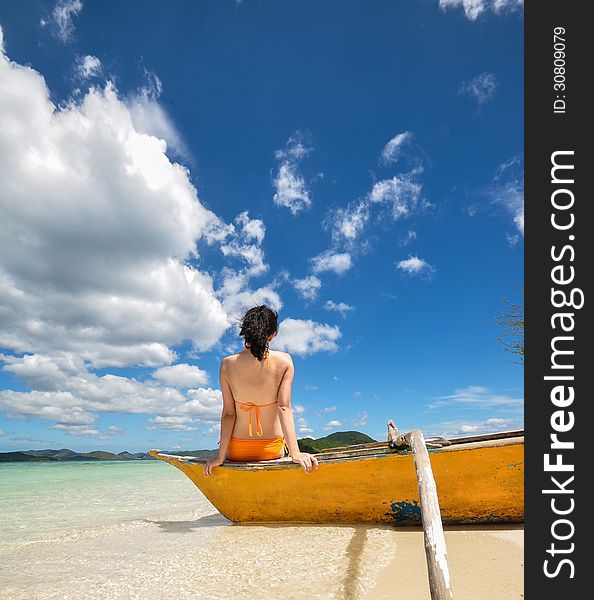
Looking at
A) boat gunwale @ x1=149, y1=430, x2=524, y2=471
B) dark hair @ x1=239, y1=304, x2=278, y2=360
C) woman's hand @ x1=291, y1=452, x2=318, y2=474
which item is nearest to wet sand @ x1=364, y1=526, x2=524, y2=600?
boat gunwale @ x1=149, y1=430, x2=524, y2=471

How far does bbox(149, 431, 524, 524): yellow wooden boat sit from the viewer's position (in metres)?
3.97

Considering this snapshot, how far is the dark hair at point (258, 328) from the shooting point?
13.6ft

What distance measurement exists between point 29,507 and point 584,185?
1105 centimetres

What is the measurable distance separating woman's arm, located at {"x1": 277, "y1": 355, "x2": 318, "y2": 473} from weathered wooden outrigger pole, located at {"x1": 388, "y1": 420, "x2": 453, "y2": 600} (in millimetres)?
1156

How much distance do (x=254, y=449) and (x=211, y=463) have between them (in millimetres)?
550

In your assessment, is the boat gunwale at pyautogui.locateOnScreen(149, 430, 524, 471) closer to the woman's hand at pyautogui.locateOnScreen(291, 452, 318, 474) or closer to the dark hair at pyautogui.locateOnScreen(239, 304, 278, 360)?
the woman's hand at pyautogui.locateOnScreen(291, 452, 318, 474)

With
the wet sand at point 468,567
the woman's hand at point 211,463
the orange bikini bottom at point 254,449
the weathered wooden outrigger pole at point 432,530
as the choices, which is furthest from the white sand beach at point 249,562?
the orange bikini bottom at point 254,449

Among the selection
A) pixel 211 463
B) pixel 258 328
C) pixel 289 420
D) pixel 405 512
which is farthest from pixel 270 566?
pixel 258 328

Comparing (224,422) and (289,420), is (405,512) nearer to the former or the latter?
(289,420)

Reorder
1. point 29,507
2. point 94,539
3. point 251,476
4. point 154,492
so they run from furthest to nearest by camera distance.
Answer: point 154,492 → point 29,507 → point 94,539 → point 251,476

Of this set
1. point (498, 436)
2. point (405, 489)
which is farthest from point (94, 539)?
point (498, 436)

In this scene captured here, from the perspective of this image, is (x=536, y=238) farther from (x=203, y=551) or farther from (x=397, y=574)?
(x=203, y=551)

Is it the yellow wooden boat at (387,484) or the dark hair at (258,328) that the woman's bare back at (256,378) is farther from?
the yellow wooden boat at (387,484)

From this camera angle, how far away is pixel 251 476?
445 centimetres
